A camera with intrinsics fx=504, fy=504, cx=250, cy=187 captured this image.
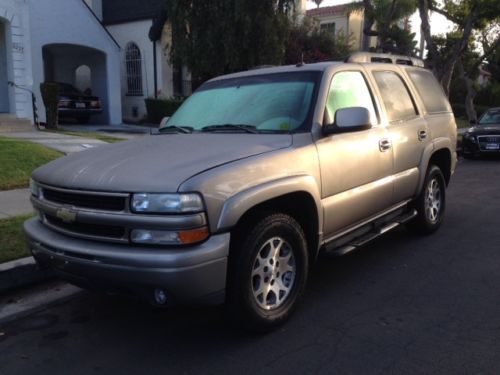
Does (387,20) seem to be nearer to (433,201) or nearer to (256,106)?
(433,201)

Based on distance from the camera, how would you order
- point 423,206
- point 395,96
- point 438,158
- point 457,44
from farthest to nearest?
point 457,44 < point 438,158 < point 423,206 < point 395,96

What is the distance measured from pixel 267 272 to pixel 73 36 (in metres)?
16.8

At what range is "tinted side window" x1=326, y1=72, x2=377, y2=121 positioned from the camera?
4.23 m

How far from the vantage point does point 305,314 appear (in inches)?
150

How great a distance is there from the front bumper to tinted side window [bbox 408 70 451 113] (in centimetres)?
368

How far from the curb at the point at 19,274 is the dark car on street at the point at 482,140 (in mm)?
11624

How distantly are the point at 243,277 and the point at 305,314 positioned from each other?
0.87 metres

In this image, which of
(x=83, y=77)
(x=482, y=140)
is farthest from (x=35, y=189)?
(x=83, y=77)

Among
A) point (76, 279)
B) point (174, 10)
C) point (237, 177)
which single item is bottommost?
point (76, 279)

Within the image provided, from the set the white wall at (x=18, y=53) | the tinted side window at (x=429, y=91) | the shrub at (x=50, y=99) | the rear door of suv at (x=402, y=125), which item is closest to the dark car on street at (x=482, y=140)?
the tinted side window at (x=429, y=91)

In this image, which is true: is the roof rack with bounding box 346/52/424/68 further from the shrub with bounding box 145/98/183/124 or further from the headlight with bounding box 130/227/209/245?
the shrub with bounding box 145/98/183/124

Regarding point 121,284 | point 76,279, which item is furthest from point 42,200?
point 121,284

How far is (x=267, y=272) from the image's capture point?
3.47m

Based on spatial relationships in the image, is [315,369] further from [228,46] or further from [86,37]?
[86,37]
